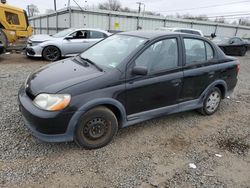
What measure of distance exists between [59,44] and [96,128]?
7117 millimetres

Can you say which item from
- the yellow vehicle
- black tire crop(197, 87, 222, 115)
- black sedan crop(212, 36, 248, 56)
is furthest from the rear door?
black sedan crop(212, 36, 248, 56)

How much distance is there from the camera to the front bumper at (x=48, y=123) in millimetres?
2615

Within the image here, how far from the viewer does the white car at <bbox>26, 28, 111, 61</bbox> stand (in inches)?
356

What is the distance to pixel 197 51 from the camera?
12.8 feet

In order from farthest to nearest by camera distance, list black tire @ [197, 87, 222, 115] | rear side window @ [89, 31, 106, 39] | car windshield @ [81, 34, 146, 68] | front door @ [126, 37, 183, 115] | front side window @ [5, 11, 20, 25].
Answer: front side window @ [5, 11, 20, 25]
rear side window @ [89, 31, 106, 39]
black tire @ [197, 87, 222, 115]
car windshield @ [81, 34, 146, 68]
front door @ [126, 37, 183, 115]

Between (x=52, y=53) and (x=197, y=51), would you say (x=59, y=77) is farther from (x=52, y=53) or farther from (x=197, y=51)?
(x=52, y=53)

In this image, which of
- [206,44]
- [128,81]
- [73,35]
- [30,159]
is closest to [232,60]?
[206,44]

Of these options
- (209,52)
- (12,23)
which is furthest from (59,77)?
(12,23)

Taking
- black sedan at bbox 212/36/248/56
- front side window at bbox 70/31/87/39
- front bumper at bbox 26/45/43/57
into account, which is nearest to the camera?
front bumper at bbox 26/45/43/57

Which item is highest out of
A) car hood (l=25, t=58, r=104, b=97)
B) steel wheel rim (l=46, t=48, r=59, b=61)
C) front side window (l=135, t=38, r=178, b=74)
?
front side window (l=135, t=38, r=178, b=74)

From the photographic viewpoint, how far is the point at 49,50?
916cm

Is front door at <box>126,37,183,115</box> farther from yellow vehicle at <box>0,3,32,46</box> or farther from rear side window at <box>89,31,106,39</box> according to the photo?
yellow vehicle at <box>0,3,32,46</box>

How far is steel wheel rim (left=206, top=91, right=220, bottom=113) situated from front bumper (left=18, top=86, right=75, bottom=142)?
286 cm

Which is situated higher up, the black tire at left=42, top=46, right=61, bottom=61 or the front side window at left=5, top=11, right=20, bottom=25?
the front side window at left=5, top=11, right=20, bottom=25
